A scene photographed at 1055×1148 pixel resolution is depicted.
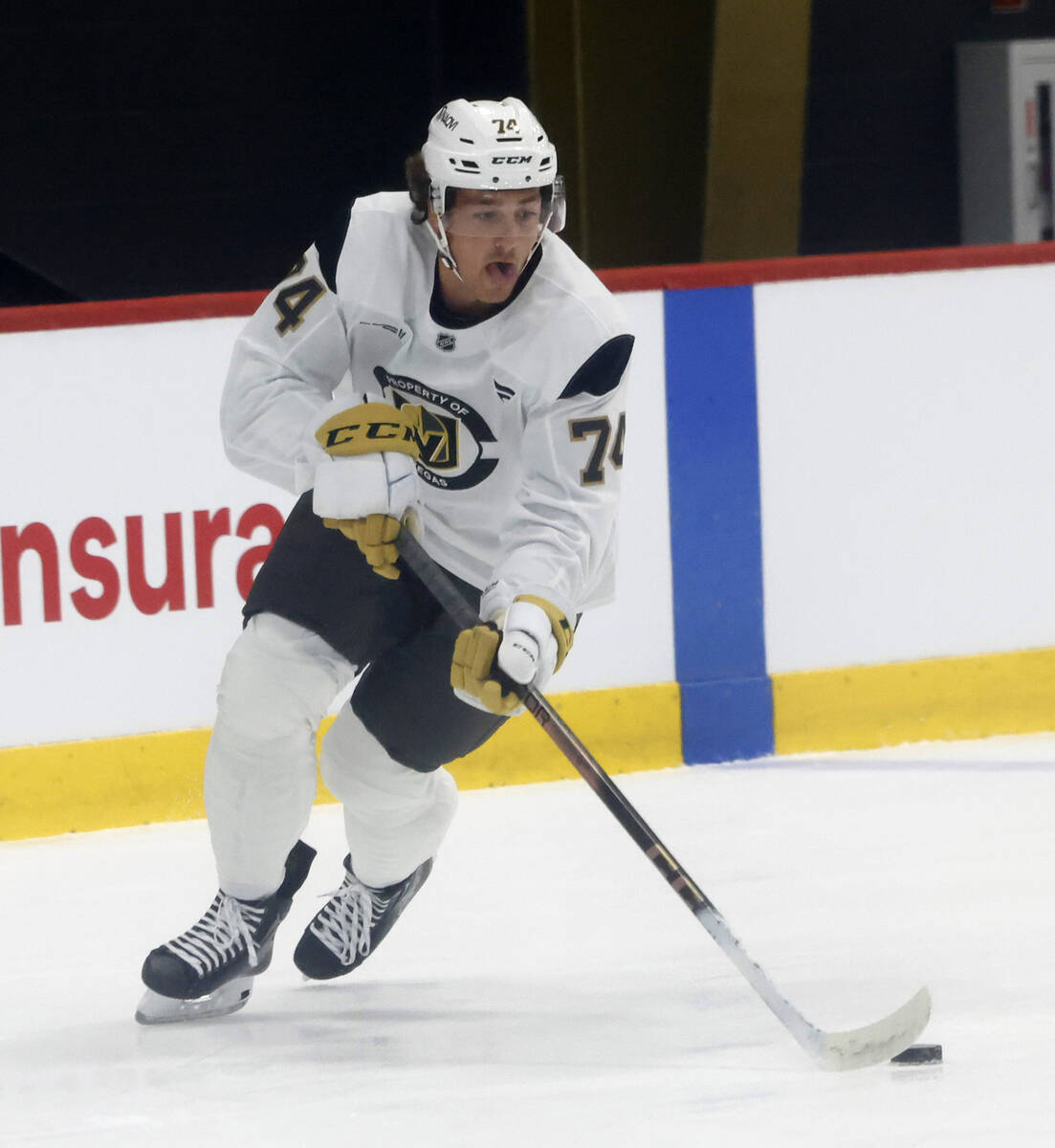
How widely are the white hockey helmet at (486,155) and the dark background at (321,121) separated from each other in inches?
156

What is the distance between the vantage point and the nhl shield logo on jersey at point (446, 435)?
7.66 feet

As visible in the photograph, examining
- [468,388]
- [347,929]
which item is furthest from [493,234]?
[347,929]

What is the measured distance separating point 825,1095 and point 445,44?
5.34 meters

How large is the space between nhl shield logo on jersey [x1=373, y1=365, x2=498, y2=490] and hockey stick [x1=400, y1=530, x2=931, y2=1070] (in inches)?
5.0

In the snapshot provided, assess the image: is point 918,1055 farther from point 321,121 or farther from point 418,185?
point 321,121

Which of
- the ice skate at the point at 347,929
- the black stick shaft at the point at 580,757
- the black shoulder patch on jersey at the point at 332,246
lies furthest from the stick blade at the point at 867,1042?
the black shoulder patch on jersey at the point at 332,246

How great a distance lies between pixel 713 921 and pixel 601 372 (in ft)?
2.13

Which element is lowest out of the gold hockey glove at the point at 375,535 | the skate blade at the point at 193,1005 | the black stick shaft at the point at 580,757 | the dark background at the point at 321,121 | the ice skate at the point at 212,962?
the skate blade at the point at 193,1005

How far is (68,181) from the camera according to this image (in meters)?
6.43

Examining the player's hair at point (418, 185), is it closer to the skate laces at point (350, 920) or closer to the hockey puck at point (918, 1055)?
the skate laces at point (350, 920)

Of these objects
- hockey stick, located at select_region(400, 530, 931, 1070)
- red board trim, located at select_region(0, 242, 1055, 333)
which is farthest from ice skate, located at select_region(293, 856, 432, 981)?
red board trim, located at select_region(0, 242, 1055, 333)

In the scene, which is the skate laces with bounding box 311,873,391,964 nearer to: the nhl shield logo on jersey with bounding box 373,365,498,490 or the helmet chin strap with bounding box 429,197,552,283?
the nhl shield logo on jersey with bounding box 373,365,498,490

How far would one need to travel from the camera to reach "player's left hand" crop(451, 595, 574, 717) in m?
2.17

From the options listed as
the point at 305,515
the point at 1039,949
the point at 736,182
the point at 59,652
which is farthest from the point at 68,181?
the point at 1039,949
